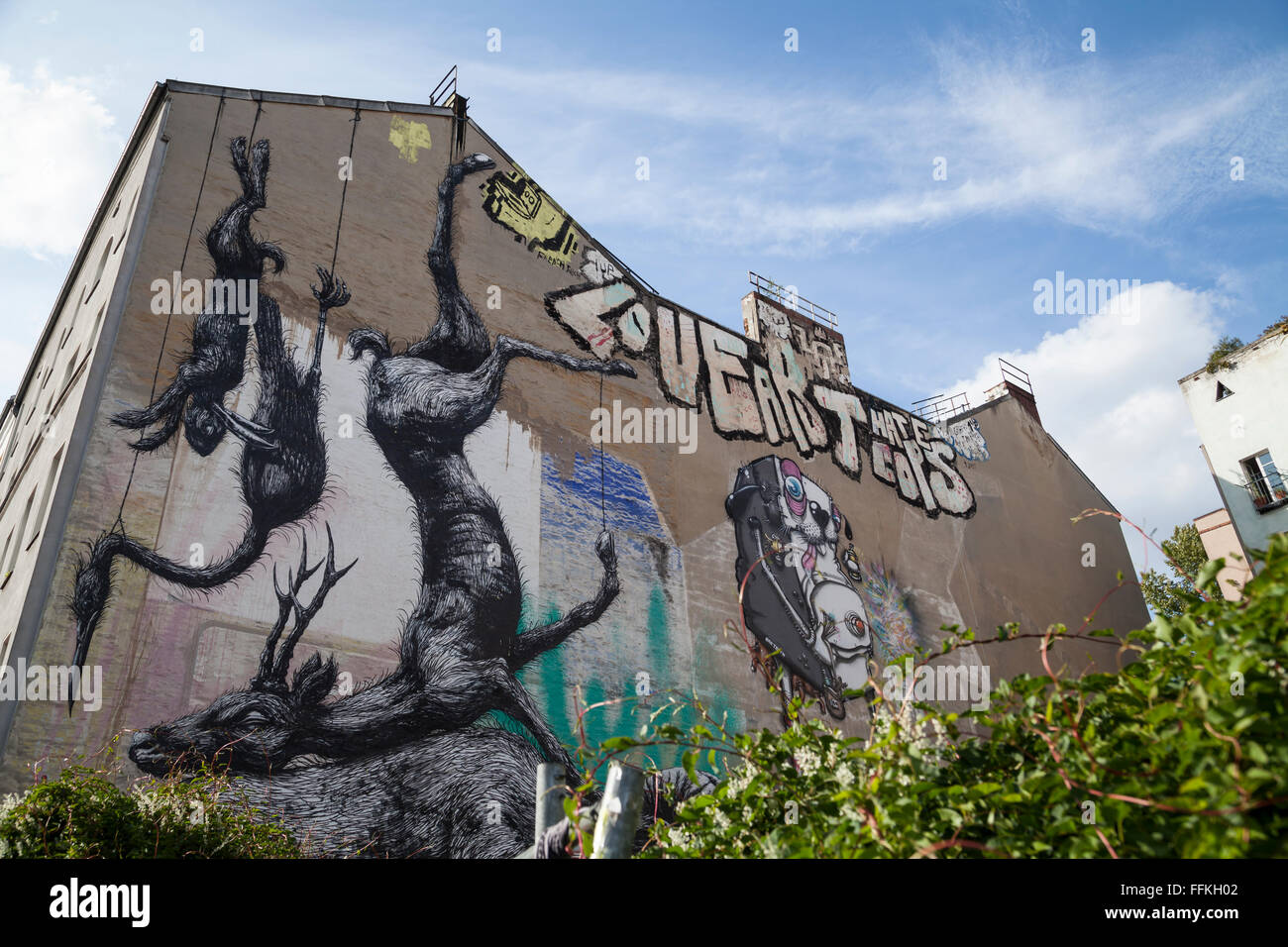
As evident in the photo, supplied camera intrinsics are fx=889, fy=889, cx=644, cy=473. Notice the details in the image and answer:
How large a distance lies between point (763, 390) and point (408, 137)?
8338 mm

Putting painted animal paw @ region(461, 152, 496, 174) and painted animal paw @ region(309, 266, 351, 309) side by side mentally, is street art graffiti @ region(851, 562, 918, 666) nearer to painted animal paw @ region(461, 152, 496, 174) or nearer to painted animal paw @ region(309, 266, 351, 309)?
painted animal paw @ region(461, 152, 496, 174)

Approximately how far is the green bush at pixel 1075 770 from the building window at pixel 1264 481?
22415mm

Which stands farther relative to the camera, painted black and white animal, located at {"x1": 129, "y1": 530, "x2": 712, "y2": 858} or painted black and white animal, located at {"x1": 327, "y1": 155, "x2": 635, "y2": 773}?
painted black and white animal, located at {"x1": 327, "y1": 155, "x2": 635, "y2": 773}

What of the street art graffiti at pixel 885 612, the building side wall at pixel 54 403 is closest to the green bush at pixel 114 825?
the building side wall at pixel 54 403

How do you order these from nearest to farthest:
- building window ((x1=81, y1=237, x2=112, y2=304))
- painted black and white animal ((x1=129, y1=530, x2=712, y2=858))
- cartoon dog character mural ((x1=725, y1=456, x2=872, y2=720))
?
painted black and white animal ((x1=129, y1=530, x2=712, y2=858)) → building window ((x1=81, y1=237, x2=112, y2=304)) → cartoon dog character mural ((x1=725, y1=456, x2=872, y2=720))

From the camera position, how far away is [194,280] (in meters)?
11.7

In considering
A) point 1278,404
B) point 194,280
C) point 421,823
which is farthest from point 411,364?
point 1278,404

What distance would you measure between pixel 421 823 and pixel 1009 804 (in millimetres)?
9352

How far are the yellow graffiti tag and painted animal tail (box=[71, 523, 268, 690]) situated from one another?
6974 millimetres

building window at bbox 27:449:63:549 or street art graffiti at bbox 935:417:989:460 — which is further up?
street art graffiti at bbox 935:417:989:460

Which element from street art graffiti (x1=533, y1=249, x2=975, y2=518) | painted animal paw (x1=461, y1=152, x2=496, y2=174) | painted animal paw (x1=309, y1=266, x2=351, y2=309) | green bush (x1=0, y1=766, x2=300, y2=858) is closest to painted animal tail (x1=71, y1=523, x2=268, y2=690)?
green bush (x1=0, y1=766, x2=300, y2=858)

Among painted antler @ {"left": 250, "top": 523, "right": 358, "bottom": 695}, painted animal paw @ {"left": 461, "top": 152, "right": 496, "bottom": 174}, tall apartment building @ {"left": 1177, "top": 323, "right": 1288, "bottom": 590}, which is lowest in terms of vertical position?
painted antler @ {"left": 250, "top": 523, "right": 358, "bottom": 695}

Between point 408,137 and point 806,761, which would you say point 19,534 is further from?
point 806,761

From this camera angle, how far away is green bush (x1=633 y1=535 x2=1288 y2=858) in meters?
2.04
